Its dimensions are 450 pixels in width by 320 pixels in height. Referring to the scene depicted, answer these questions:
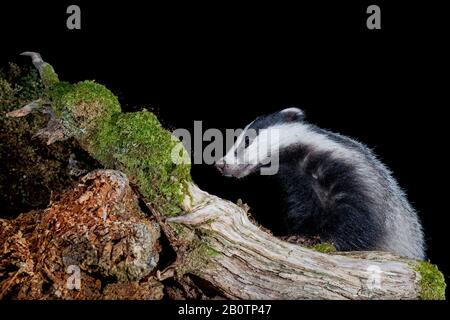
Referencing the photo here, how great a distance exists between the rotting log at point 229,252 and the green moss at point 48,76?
24.6 inches

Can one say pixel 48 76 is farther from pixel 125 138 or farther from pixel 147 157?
pixel 147 157

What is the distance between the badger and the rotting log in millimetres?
759

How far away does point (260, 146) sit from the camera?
4.41 meters

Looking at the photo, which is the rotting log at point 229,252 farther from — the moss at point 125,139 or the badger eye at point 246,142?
the badger eye at point 246,142

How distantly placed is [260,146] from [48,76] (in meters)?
1.88

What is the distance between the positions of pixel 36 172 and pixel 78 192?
1.37 m

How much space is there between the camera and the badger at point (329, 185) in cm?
375

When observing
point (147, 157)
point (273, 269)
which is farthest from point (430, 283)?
point (147, 157)

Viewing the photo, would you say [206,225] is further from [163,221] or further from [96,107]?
[96,107]

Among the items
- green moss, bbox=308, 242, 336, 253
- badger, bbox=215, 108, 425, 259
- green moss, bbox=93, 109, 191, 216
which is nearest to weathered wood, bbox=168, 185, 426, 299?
green moss, bbox=93, 109, 191, 216

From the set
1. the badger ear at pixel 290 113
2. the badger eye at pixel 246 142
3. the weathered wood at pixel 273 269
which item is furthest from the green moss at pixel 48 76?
the badger ear at pixel 290 113

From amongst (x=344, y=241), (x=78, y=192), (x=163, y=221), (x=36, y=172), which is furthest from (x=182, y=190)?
(x=36, y=172)

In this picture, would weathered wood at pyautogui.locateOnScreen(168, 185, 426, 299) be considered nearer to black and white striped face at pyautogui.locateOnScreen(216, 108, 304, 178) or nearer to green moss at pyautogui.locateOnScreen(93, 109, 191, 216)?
green moss at pyautogui.locateOnScreen(93, 109, 191, 216)
